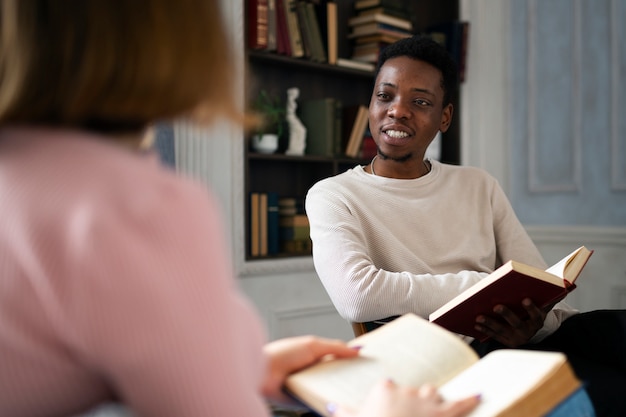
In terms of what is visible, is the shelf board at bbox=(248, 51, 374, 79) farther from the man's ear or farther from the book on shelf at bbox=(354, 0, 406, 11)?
the man's ear

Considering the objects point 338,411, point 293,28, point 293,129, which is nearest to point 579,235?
point 293,129

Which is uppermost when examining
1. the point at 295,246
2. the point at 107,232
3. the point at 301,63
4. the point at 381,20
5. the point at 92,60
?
the point at 381,20

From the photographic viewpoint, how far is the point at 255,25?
2895 millimetres

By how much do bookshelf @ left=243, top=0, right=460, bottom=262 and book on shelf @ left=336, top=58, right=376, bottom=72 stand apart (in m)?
0.02

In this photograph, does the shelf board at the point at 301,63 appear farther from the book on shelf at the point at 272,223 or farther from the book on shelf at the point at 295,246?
the book on shelf at the point at 295,246

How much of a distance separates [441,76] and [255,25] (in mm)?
1226

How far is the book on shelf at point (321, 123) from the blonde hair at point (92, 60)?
2.71 meters

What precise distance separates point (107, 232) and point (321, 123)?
283 cm

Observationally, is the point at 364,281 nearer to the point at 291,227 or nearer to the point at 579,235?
the point at 291,227

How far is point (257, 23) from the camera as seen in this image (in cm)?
289

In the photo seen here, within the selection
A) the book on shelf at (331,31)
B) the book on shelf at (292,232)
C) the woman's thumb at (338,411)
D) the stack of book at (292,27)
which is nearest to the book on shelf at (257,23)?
the stack of book at (292,27)

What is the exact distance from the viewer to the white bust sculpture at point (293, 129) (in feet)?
10.3

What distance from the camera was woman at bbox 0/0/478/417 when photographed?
17.3 inches

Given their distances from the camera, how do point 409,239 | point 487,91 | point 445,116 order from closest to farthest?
point 409,239 → point 445,116 → point 487,91
